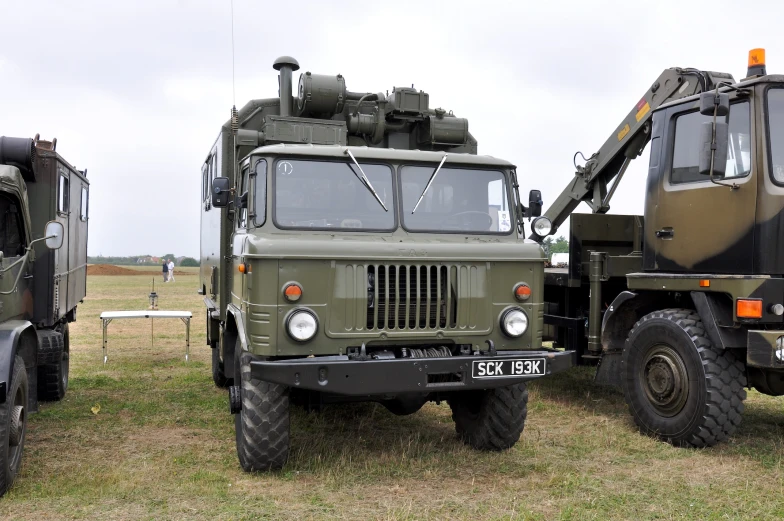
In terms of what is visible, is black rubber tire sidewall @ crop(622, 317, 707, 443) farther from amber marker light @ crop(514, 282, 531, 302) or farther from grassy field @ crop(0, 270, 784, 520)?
amber marker light @ crop(514, 282, 531, 302)

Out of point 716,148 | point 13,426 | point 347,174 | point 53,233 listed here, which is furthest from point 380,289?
point 716,148

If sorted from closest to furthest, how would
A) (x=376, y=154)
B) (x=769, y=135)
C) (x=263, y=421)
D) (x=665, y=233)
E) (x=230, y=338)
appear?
(x=263, y=421)
(x=376, y=154)
(x=769, y=135)
(x=665, y=233)
(x=230, y=338)

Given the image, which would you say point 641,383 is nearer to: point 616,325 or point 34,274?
point 616,325

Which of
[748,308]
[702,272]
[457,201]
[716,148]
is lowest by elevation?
[748,308]

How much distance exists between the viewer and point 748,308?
5.79 m

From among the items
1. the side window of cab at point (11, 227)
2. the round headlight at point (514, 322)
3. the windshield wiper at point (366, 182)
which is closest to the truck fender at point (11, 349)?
the side window of cab at point (11, 227)

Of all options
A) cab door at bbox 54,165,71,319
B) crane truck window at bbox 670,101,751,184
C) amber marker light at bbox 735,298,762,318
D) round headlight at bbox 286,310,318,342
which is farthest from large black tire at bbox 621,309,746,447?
cab door at bbox 54,165,71,319

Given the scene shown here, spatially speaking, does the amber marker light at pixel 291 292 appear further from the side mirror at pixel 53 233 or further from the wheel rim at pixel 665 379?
the wheel rim at pixel 665 379

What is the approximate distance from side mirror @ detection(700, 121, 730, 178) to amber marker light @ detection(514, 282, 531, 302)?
1.76 meters

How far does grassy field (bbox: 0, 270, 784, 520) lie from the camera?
4785mm

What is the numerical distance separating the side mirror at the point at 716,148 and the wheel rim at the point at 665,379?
5.51ft

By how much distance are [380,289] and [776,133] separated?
11.6 feet

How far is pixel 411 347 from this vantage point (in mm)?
5520

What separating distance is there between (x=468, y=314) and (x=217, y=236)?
3.38 m
